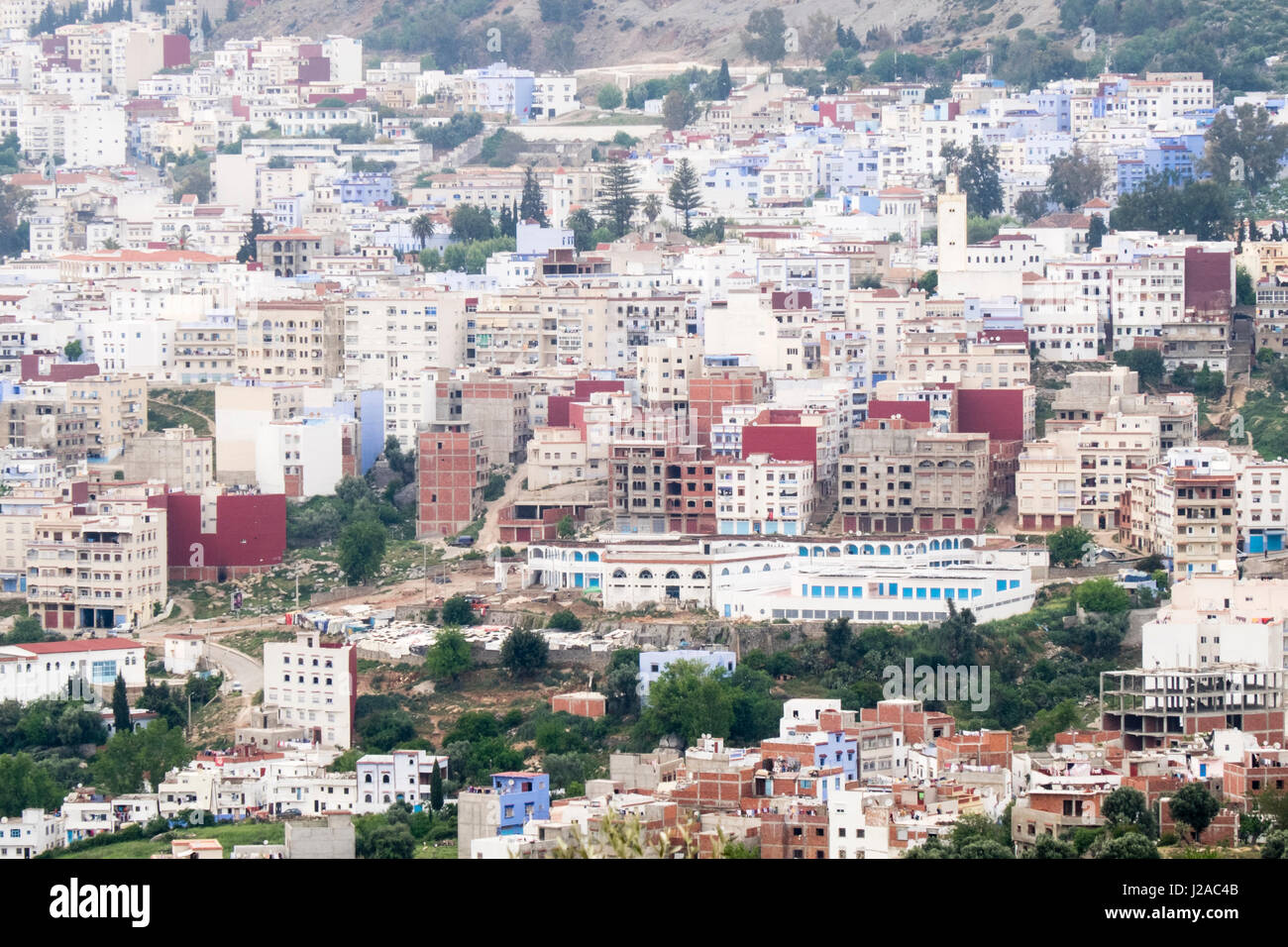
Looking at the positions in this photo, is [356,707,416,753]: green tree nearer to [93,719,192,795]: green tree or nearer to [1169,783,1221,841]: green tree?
[93,719,192,795]: green tree

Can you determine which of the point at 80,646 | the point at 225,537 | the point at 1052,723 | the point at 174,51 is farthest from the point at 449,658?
the point at 174,51

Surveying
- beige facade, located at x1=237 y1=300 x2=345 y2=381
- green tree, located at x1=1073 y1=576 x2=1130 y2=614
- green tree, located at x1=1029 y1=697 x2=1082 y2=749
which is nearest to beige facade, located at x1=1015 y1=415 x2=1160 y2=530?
green tree, located at x1=1073 y1=576 x2=1130 y2=614

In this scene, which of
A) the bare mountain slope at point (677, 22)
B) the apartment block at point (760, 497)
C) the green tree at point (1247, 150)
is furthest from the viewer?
the bare mountain slope at point (677, 22)

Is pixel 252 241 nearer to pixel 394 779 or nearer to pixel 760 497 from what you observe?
pixel 760 497

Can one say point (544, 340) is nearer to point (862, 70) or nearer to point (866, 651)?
point (866, 651)

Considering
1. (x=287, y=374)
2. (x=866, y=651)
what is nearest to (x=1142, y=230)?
(x=287, y=374)

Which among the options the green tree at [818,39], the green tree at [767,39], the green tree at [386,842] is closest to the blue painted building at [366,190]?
the green tree at [767,39]

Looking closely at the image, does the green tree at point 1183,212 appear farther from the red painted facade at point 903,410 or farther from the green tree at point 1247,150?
the red painted facade at point 903,410
